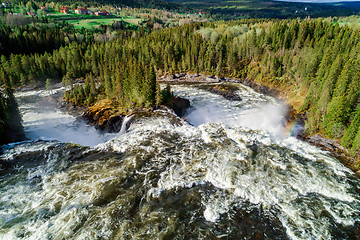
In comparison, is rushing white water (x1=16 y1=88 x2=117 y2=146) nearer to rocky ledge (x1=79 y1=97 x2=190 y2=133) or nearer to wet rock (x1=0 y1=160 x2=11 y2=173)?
rocky ledge (x1=79 y1=97 x2=190 y2=133)

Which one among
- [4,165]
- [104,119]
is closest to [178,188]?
[4,165]

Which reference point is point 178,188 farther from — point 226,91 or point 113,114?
point 226,91

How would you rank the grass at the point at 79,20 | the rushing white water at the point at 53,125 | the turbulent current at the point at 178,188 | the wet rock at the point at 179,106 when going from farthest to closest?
1. the grass at the point at 79,20
2. the wet rock at the point at 179,106
3. the rushing white water at the point at 53,125
4. the turbulent current at the point at 178,188

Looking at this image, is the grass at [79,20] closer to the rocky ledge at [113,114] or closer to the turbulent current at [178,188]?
the rocky ledge at [113,114]

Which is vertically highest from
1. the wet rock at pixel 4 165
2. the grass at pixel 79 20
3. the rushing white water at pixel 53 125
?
the grass at pixel 79 20

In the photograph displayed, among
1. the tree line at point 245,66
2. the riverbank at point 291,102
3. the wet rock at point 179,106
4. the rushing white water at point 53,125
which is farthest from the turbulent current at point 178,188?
the wet rock at point 179,106

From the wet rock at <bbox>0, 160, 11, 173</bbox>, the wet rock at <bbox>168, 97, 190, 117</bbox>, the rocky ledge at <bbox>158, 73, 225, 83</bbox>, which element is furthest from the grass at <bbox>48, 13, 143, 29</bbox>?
the wet rock at <bbox>0, 160, 11, 173</bbox>

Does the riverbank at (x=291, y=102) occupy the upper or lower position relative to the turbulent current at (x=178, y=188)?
lower

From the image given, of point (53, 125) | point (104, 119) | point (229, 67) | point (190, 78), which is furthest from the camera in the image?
point (229, 67)

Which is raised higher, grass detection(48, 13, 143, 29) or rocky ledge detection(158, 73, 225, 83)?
grass detection(48, 13, 143, 29)
